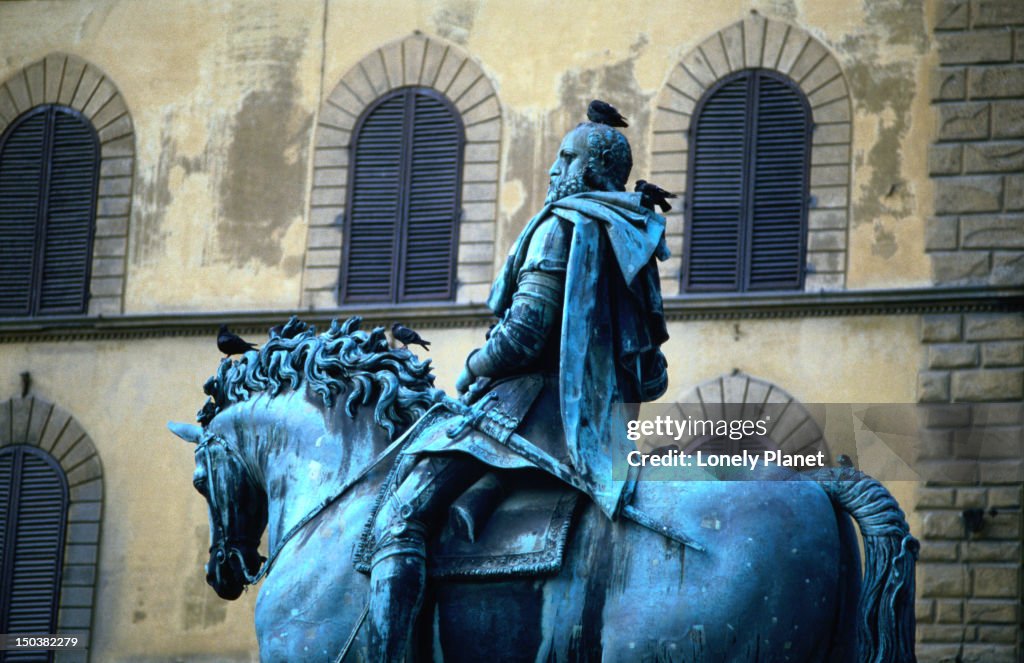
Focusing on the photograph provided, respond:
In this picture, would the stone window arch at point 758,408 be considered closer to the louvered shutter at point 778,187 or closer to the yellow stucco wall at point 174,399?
the yellow stucco wall at point 174,399

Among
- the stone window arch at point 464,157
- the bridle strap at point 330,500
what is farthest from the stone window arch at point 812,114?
the bridle strap at point 330,500

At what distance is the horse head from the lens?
10844mm

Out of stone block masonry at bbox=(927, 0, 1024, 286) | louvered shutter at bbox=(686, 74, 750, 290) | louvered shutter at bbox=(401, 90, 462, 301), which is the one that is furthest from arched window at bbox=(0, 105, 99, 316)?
stone block masonry at bbox=(927, 0, 1024, 286)

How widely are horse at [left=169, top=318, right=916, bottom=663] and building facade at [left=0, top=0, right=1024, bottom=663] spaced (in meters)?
10.6

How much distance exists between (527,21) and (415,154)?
1454mm

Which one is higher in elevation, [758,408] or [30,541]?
[758,408]

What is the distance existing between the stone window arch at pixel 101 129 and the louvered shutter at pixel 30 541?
1.46 m

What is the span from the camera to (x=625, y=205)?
34.4ft

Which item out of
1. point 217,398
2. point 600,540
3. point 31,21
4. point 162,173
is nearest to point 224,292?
point 162,173

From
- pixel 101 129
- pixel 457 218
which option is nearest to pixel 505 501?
pixel 457 218

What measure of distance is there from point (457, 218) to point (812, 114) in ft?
10.0

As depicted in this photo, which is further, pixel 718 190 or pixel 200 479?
pixel 718 190

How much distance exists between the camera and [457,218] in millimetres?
23297

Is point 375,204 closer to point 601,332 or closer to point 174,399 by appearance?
point 174,399
